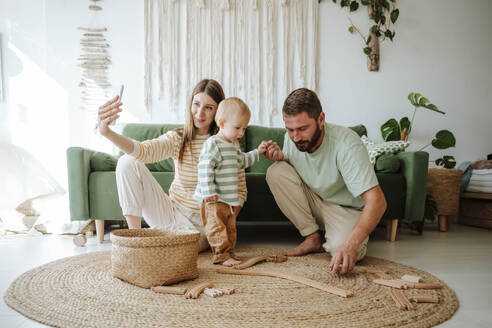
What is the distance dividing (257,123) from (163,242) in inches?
91.8

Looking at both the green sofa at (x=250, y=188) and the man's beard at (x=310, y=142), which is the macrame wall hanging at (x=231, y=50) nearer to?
the green sofa at (x=250, y=188)

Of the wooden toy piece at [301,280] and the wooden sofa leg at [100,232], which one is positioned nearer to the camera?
the wooden toy piece at [301,280]

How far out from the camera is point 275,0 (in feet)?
11.5

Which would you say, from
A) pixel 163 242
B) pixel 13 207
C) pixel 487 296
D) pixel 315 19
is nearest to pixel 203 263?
pixel 163 242

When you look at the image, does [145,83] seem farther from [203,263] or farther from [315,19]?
[203,263]


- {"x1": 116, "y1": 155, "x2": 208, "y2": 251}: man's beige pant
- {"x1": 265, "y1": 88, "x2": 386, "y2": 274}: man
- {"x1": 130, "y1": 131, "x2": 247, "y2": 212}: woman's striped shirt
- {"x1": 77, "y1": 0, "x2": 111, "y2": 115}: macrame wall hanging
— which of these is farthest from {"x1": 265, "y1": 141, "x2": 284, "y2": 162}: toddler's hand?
{"x1": 77, "y1": 0, "x2": 111, "y2": 115}: macrame wall hanging

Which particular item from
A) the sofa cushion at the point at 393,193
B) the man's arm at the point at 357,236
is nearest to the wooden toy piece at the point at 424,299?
the man's arm at the point at 357,236

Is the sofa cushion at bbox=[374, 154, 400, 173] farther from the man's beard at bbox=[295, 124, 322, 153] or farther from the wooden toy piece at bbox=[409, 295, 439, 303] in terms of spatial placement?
the wooden toy piece at bbox=[409, 295, 439, 303]

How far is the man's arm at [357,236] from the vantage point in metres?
1.45

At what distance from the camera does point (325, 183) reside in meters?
1.83

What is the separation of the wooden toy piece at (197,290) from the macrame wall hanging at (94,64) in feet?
8.42

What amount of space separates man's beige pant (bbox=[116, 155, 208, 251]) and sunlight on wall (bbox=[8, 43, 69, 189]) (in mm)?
1901

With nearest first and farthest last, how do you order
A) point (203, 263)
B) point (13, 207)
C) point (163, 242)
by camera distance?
1. point (163, 242)
2. point (203, 263)
3. point (13, 207)

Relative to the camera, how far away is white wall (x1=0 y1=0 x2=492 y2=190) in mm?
3393
